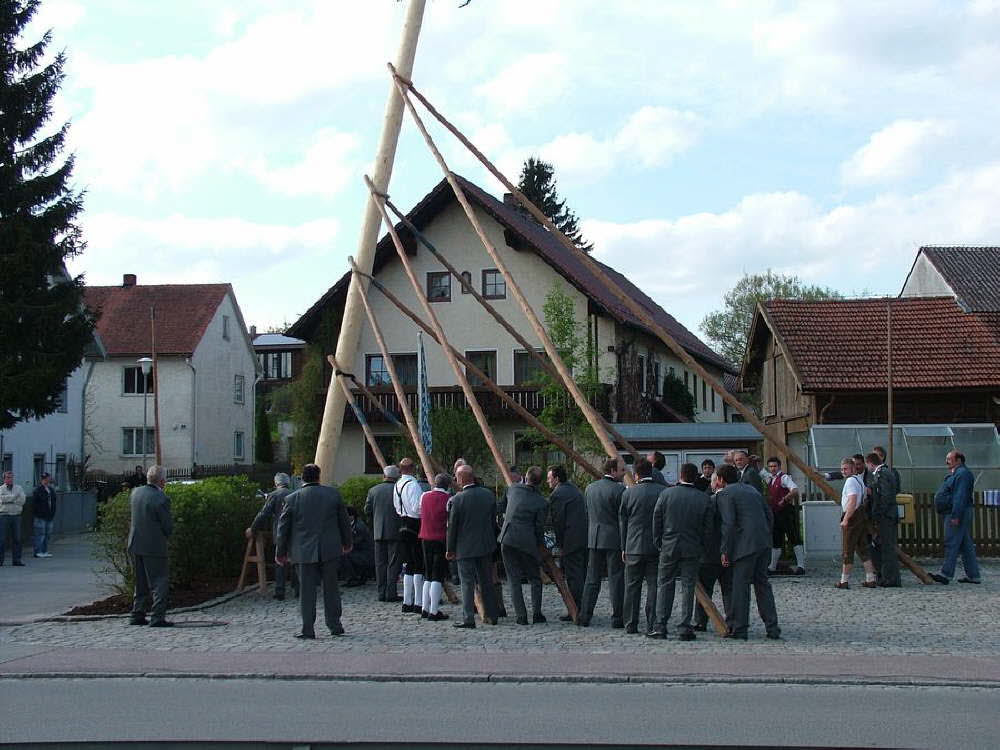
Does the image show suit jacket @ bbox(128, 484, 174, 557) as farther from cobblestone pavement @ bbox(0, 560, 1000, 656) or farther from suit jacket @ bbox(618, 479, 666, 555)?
suit jacket @ bbox(618, 479, 666, 555)

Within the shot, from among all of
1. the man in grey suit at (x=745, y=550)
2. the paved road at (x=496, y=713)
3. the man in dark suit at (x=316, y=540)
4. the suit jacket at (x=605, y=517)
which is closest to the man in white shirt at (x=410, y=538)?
the man in dark suit at (x=316, y=540)

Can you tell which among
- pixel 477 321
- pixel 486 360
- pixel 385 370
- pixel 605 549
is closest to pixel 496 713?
pixel 605 549

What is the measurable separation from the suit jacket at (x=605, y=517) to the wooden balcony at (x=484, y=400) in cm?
2258

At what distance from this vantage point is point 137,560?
1317cm

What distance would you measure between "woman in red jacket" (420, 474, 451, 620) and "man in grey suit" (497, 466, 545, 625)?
35.3 inches

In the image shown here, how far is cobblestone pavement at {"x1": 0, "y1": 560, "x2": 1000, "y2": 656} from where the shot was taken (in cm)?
1138

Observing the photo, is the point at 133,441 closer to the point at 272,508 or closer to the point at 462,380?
the point at 272,508

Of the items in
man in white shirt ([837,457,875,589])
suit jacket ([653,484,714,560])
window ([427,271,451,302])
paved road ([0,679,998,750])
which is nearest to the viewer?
paved road ([0,679,998,750])

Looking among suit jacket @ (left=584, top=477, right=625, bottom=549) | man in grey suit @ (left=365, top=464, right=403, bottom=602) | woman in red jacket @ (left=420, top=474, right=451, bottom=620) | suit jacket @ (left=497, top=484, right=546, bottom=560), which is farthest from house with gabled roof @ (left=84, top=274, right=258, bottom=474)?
suit jacket @ (left=584, top=477, right=625, bottom=549)

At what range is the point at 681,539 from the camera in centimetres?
1177

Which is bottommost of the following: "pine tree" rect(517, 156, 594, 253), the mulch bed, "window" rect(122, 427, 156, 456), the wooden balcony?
the mulch bed

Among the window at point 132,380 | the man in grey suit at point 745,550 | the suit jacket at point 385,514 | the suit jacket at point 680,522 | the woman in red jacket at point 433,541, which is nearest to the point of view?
the suit jacket at point 680,522

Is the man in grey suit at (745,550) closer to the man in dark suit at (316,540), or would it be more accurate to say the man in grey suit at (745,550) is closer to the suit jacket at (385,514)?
the man in dark suit at (316,540)

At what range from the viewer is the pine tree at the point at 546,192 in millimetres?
64312
